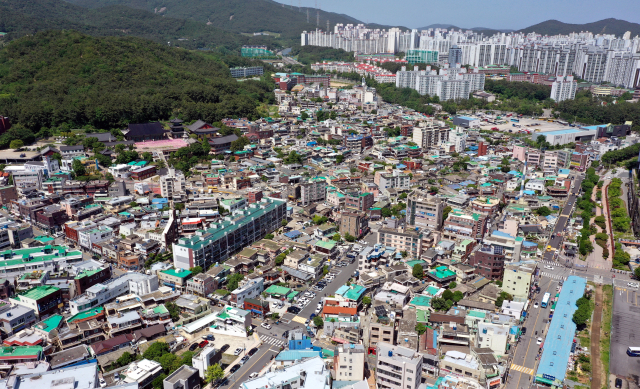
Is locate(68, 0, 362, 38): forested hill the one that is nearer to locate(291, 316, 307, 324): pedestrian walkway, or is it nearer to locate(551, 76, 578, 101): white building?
locate(551, 76, 578, 101): white building

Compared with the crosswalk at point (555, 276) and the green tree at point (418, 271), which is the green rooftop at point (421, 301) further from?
the crosswalk at point (555, 276)

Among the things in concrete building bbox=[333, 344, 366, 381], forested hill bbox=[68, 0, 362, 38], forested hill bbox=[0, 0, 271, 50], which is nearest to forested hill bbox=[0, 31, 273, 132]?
forested hill bbox=[0, 0, 271, 50]

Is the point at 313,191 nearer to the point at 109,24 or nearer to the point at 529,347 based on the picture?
the point at 529,347

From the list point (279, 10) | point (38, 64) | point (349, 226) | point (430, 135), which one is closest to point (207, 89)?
point (38, 64)

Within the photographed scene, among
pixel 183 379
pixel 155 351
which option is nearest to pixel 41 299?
pixel 155 351

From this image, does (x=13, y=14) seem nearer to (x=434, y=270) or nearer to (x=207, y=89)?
(x=207, y=89)

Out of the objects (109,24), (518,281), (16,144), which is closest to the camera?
(518,281)
